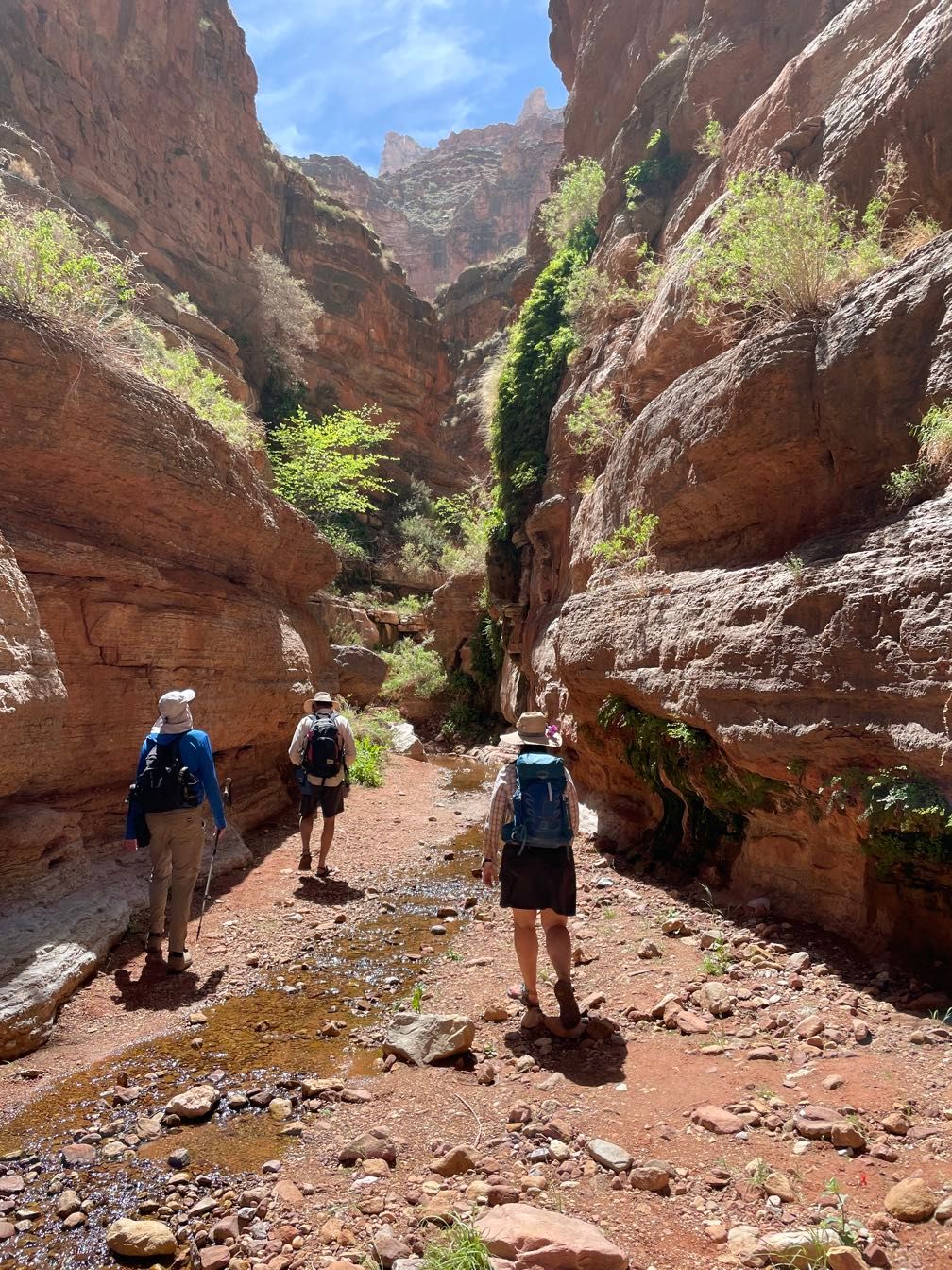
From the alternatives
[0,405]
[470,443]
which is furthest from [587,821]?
[470,443]

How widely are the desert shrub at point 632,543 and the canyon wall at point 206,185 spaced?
18128 mm

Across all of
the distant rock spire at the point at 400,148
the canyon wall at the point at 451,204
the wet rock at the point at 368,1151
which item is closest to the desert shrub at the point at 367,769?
the wet rock at the point at 368,1151

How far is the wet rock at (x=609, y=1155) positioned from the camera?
2.91 meters

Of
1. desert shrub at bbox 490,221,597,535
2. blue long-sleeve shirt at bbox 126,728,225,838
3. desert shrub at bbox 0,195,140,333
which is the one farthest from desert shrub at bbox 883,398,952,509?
desert shrub at bbox 490,221,597,535

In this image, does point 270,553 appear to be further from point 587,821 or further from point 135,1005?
point 135,1005

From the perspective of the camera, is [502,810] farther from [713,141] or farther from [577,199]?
[577,199]

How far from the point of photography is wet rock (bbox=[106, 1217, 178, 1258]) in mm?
2645

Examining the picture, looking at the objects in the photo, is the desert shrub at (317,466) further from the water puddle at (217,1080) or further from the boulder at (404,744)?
the water puddle at (217,1080)

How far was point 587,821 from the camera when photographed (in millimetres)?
9398

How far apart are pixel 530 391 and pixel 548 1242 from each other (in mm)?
15713

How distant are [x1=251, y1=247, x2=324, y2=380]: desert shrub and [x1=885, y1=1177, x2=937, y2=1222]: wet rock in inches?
1303

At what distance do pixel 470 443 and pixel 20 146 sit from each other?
69.8ft

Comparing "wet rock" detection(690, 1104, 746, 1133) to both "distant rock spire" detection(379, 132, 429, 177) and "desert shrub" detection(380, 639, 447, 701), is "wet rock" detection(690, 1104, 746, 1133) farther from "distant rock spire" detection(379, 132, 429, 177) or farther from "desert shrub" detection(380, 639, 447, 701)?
"distant rock spire" detection(379, 132, 429, 177)

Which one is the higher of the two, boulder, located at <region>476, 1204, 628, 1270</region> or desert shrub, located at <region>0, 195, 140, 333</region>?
desert shrub, located at <region>0, 195, 140, 333</region>
